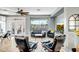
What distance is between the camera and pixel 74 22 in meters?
2.39

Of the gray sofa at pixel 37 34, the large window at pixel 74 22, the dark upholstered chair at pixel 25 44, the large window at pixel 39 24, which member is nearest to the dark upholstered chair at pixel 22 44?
the dark upholstered chair at pixel 25 44

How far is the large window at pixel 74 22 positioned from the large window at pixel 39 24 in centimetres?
60

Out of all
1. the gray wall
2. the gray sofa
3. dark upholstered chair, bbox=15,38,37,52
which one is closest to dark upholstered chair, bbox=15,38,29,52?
dark upholstered chair, bbox=15,38,37,52

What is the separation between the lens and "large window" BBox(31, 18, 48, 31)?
8.53 ft

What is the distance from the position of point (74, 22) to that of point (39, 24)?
0.81 m

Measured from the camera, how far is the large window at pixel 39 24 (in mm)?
2601

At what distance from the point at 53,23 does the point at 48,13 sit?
290 mm

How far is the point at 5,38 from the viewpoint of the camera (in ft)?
8.02

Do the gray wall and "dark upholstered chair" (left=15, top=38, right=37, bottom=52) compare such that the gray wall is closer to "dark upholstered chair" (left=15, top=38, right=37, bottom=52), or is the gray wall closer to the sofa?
the sofa

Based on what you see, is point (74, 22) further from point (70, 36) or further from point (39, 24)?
point (39, 24)

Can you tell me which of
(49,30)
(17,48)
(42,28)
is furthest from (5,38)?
(49,30)

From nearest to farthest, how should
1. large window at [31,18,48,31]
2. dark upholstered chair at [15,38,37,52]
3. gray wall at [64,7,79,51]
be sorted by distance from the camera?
gray wall at [64,7,79,51]
dark upholstered chair at [15,38,37,52]
large window at [31,18,48,31]

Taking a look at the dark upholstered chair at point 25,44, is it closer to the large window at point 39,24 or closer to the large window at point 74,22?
the large window at point 39,24

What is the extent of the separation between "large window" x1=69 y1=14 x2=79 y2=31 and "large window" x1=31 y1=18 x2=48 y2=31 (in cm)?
60
